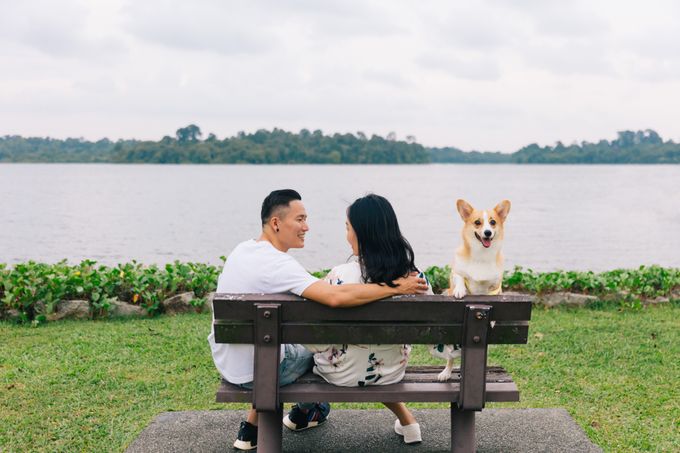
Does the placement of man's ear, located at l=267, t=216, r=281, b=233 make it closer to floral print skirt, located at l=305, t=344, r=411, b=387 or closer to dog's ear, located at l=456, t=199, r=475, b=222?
floral print skirt, located at l=305, t=344, r=411, b=387

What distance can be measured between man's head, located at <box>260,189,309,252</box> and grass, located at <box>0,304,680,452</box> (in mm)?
1919

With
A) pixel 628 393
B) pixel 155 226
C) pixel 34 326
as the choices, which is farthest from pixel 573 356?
pixel 155 226

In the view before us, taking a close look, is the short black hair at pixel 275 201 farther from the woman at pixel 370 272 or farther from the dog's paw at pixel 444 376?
the dog's paw at pixel 444 376

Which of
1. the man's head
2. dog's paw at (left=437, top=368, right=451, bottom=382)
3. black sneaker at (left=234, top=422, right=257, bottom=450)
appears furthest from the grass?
the man's head

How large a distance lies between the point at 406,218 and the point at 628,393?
119 ft

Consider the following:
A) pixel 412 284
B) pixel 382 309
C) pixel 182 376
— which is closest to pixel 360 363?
pixel 382 309

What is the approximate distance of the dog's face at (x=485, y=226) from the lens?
157 inches

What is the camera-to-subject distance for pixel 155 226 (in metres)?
37.3

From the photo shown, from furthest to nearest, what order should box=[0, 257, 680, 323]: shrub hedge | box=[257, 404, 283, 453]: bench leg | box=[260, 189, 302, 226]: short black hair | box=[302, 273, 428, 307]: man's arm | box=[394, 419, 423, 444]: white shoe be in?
1. box=[0, 257, 680, 323]: shrub hedge
2. box=[394, 419, 423, 444]: white shoe
3. box=[260, 189, 302, 226]: short black hair
4. box=[257, 404, 283, 453]: bench leg
5. box=[302, 273, 428, 307]: man's arm

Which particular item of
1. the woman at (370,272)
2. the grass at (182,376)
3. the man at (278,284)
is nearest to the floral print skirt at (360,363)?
the woman at (370,272)

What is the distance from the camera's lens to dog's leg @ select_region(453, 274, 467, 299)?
3.92m

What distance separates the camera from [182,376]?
6645mm

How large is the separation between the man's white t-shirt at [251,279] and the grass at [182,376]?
4.51 feet

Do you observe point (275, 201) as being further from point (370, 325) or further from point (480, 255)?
point (480, 255)
